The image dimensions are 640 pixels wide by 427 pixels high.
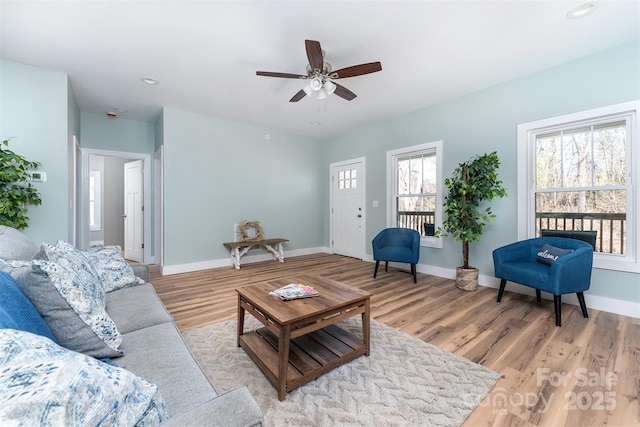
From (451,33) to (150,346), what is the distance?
125 inches

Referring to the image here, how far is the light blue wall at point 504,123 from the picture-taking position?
8.62 ft

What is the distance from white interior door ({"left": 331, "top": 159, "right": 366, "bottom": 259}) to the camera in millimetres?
5289

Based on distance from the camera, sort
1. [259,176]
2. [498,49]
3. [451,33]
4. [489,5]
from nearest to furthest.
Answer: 1. [489,5]
2. [451,33]
3. [498,49]
4. [259,176]

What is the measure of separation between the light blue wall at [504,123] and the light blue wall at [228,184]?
161cm

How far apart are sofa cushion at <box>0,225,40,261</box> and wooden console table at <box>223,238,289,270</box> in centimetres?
281

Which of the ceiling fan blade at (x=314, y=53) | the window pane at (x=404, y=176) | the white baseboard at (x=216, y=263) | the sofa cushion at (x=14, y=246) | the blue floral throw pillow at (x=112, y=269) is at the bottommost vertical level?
the white baseboard at (x=216, y=263)

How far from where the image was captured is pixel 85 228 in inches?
177

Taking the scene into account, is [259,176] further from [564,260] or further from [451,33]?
[564,260]

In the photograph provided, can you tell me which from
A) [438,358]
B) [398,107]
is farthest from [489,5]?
[438,358]

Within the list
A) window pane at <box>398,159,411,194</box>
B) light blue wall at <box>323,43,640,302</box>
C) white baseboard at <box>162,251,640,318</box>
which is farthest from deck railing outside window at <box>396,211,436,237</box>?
white baseboard at <box>162,251,640,318</box>

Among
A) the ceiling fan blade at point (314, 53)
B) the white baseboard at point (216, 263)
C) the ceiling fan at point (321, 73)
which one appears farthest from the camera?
the white baseboard at point (216, 263)

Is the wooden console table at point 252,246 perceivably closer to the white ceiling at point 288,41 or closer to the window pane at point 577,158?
the white ceiling at point 288,41

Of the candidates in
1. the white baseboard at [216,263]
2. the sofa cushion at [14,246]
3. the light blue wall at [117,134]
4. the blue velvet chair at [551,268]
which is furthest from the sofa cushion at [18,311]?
the light blue wall at [117,134]

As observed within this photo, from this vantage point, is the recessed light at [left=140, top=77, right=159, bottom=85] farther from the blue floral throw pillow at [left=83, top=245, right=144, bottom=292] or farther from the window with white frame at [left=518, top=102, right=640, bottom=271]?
the window with white frame at [left=518, top=102, right=640, bottom=271]
